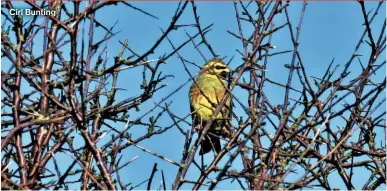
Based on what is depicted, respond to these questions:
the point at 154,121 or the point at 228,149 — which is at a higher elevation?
the point at 154,121

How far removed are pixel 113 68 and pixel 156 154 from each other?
49 cm

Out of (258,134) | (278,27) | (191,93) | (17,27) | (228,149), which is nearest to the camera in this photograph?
(228,149)

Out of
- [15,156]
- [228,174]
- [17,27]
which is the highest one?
Answer: [17,27]

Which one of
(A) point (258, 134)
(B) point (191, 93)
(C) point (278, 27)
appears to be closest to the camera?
(C) point (278, 27)

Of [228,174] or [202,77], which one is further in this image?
[202,77]

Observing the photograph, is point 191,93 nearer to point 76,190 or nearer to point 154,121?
point 154,121

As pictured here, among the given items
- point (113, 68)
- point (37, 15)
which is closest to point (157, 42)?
point (113, 68)

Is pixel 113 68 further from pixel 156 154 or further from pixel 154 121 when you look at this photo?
pixel 154 121

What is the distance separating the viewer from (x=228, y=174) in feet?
12.1

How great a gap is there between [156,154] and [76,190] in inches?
34.9

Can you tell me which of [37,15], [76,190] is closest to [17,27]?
[37,15]

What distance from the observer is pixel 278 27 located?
4465 mm

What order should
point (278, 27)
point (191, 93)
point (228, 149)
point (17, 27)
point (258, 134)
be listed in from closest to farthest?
point (228, 149) < point (17, 27) < point (278, 27) < point (258, 134) < point (191, 93)

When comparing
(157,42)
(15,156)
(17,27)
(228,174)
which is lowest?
(228,174)
